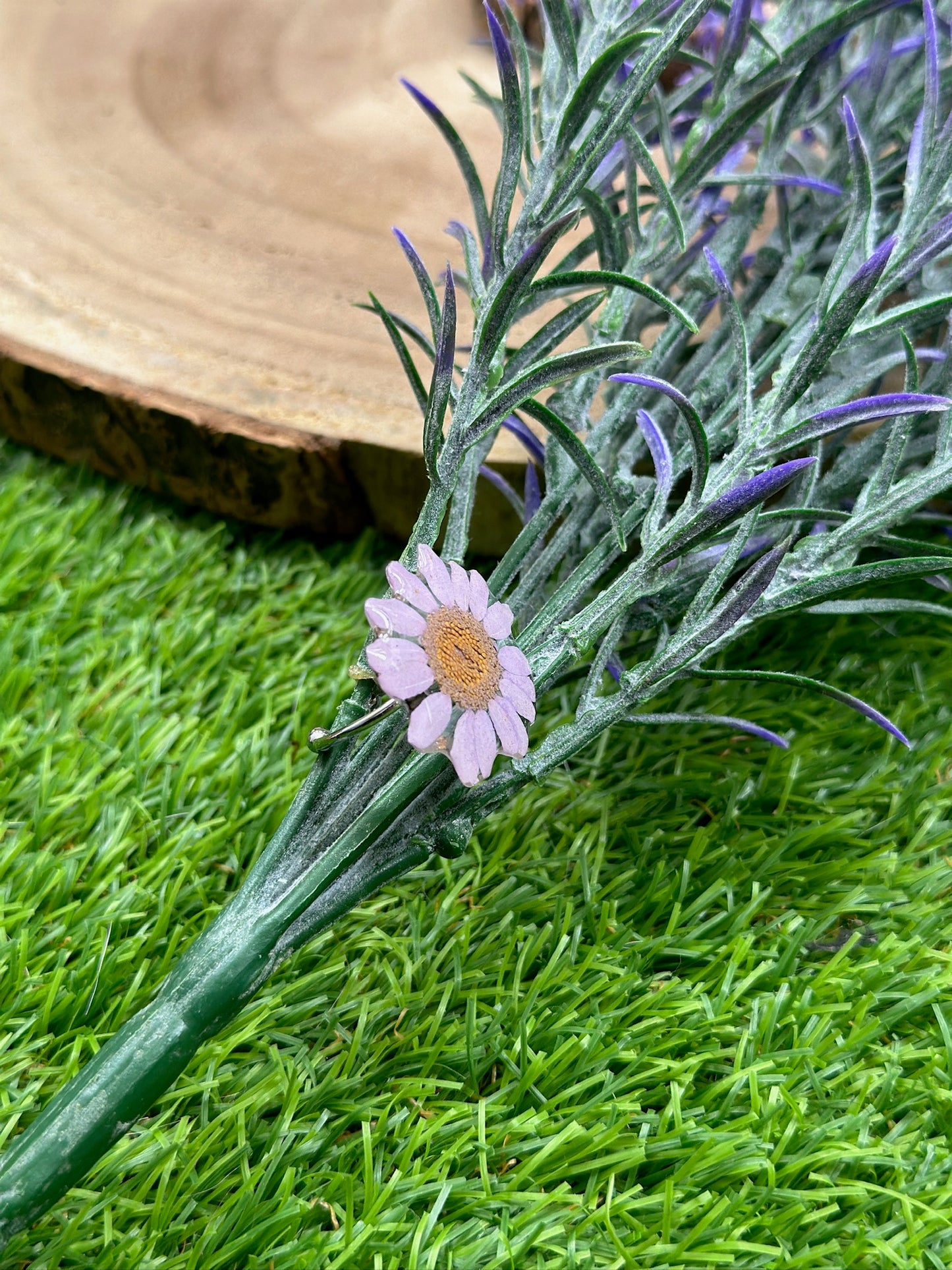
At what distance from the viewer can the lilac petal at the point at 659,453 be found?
0.69m

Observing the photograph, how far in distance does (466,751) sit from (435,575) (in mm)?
113

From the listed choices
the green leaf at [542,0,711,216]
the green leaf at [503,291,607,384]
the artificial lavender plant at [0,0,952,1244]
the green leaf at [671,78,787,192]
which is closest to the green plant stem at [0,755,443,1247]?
the artificial lavender plant at [0,0,952,1244]

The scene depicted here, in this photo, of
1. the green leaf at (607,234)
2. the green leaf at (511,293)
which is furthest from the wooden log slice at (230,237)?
the green leaf at (511,293)

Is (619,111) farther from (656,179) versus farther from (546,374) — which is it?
(546,374)

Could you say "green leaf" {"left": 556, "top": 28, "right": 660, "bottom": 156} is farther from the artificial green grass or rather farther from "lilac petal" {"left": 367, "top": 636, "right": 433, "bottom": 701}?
the artificial green grass

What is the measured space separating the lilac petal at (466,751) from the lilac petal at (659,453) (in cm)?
Answer: 22

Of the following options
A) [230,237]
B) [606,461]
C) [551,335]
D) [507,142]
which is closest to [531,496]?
[606,461]

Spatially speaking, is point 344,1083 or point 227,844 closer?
point 344,1083

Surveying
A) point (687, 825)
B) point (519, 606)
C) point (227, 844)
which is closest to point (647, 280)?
point (519, 606)

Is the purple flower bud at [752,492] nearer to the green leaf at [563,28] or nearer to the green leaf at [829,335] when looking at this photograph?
the green leaf at [829,335]

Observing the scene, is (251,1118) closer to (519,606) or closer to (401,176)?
(519,606)

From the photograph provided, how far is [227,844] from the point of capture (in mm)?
893

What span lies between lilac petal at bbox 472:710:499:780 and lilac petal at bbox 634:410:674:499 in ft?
0.70

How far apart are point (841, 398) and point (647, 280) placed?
0.24 metres
